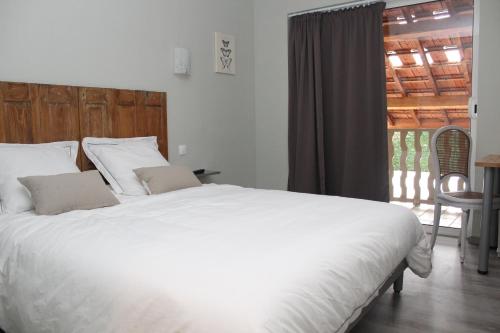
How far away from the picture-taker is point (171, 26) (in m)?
3.70

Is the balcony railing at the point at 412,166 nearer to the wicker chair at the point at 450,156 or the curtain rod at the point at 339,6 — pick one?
the wicker chair at the point at 450,156

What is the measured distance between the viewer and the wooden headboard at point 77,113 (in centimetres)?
260

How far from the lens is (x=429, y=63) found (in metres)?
4.48

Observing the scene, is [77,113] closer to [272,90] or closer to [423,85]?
[272,90]

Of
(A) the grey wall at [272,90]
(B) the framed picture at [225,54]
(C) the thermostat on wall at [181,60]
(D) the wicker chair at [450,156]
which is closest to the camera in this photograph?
(D) the wicker chair at [450,156]

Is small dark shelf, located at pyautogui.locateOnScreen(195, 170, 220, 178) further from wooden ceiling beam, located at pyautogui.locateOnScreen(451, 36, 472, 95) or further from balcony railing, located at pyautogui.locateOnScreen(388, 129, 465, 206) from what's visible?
wooden ceiling beam, located at pyautogui.locateOnScreen(451, 36, 472, 95)

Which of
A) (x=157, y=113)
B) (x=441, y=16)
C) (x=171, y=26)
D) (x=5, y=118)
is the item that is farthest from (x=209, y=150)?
(x=441, y=16)

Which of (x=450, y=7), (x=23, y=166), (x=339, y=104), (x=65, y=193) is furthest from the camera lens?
(x=339, y=104)

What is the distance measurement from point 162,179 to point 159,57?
1.27m

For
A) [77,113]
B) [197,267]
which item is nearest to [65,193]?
[77,113]

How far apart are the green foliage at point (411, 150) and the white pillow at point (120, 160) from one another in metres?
2.90

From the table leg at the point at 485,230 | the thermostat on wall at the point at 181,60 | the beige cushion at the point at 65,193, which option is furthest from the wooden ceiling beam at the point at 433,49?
the beige cushion at the point at 65,193

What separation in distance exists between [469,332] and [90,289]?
6.04 ft

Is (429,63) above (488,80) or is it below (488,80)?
above
